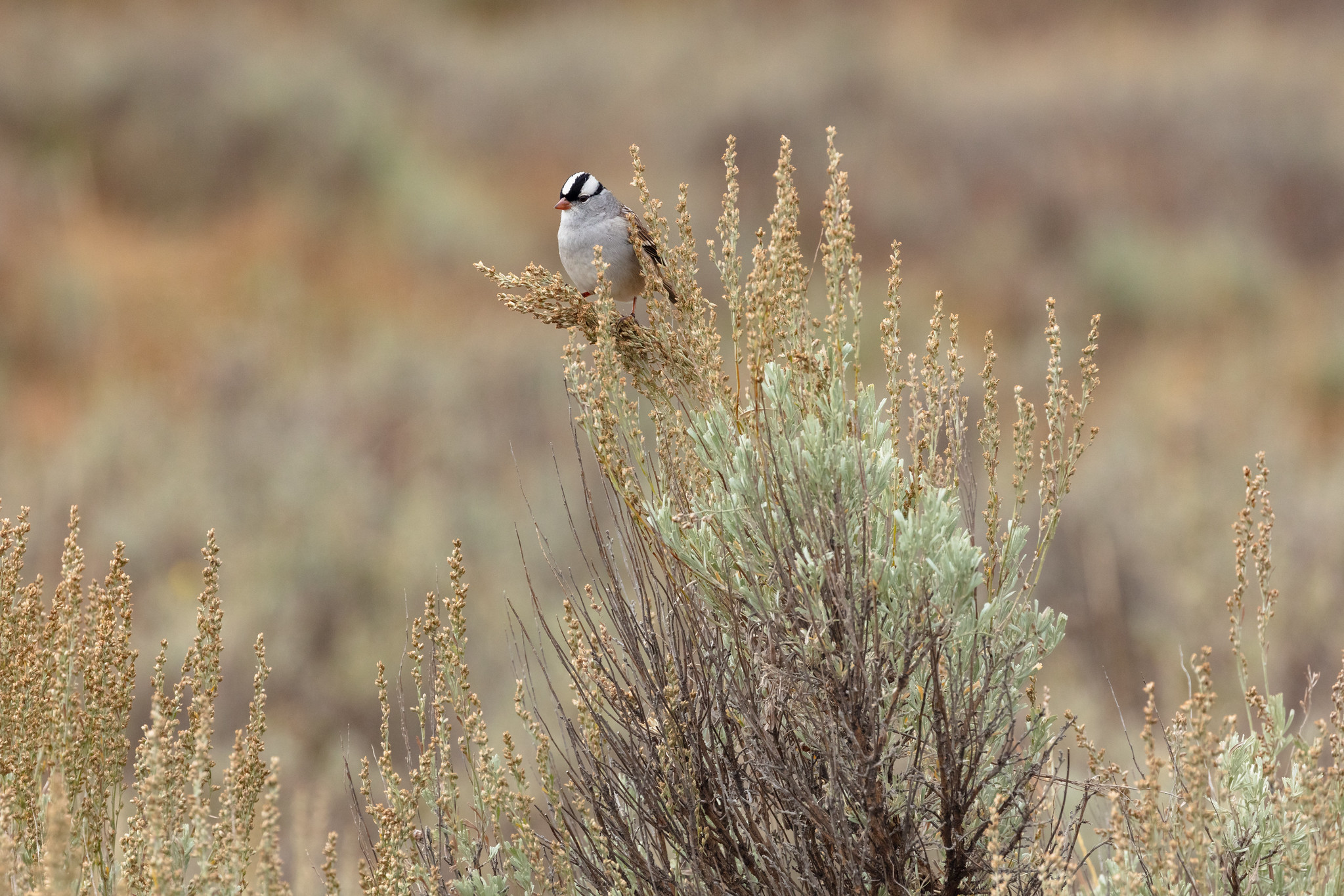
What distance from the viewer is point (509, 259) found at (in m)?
15.2

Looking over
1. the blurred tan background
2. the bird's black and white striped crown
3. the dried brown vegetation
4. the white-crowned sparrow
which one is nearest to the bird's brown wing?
the white-crowned sparrow

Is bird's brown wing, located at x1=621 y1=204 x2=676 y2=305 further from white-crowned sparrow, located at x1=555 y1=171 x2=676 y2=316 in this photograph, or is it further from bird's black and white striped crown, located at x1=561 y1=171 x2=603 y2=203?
bird's black and white striped crown, located at x1=561 y1=171 x2=603 y2=203

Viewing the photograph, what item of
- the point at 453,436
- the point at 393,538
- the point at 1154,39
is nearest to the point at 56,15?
the point at 453,436

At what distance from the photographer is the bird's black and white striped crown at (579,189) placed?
3889mm

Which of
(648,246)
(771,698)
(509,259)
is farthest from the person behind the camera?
(509,259)

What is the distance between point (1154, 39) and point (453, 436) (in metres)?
14.5

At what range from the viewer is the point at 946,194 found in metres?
16.4

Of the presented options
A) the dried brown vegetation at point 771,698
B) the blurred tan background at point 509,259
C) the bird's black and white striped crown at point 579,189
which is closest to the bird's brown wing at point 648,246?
the bird's black and white striped crown at point 579,189

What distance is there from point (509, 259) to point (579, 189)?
1150cm

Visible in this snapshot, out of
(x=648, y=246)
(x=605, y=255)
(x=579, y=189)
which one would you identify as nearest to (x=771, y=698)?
(x=605, y=255)

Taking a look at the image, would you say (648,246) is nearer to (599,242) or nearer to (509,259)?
(599,242)

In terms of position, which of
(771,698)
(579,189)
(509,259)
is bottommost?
(771,698)

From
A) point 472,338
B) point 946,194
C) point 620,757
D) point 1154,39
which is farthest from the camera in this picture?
point 1154,39

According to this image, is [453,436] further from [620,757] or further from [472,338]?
[620,757]
